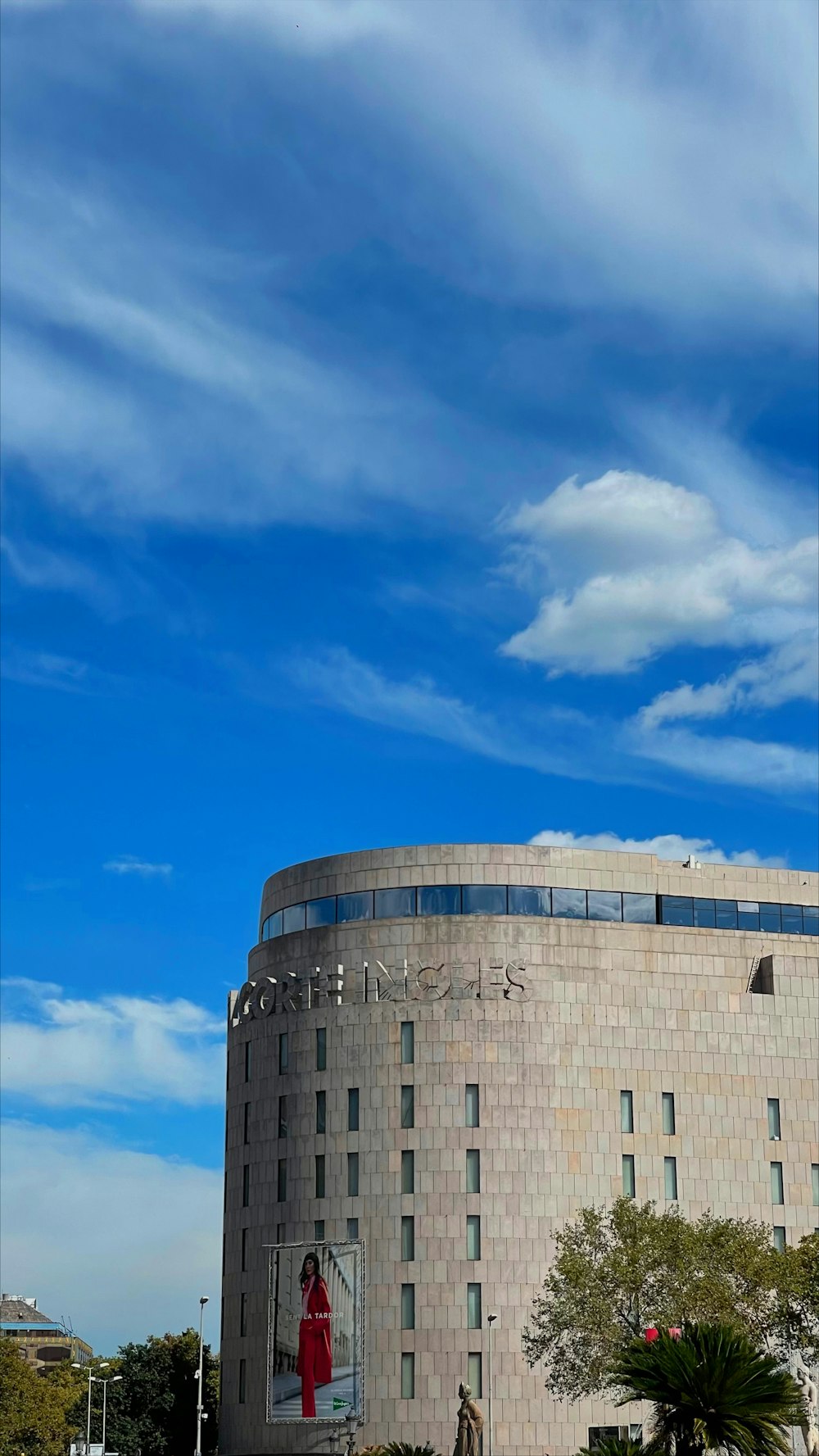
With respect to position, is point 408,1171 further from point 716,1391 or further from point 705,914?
point 716,1391

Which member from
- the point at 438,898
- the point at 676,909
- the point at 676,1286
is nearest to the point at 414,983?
the point at 438,898

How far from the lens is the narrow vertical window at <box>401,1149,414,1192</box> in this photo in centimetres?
10900

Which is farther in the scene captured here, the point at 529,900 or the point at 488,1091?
the point at 529,900

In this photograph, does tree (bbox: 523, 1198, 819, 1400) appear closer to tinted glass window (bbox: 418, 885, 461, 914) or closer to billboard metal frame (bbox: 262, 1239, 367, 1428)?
billboard metal frame (bbox: 262, 1239, 367, 1428)

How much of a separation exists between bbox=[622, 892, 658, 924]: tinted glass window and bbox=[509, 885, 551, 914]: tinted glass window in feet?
18.6

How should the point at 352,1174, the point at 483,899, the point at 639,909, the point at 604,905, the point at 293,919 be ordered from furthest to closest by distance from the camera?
the point at 293,919 < the point at 639,909 < the point at 604,905 < the point at 483,899 < the point at 352,1174

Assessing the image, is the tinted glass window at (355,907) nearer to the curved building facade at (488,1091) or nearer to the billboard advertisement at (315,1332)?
the curved building facade at (488,1091)

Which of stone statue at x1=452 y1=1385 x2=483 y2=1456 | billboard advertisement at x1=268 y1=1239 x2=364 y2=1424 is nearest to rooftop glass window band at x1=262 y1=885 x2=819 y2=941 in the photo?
billboard advertisement at x1=268 y1=1239 x2=364 y2=1424

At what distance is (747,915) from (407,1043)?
2661cm

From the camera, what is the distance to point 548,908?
4589 inches

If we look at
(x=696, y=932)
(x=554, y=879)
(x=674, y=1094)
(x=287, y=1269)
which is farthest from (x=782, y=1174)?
(x=287, y=1269)

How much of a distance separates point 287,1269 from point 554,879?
30676mm

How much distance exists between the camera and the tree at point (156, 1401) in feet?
495

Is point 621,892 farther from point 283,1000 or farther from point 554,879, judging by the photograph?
point 283,1000
